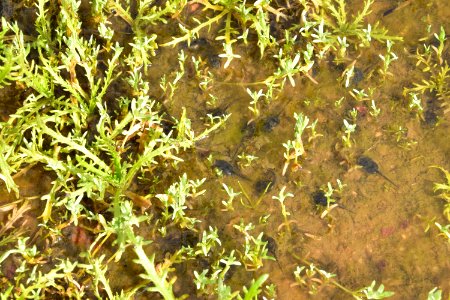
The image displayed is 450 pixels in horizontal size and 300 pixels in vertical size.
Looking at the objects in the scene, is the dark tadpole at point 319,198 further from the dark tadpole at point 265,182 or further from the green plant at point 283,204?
the dark tadpole at point 265,182

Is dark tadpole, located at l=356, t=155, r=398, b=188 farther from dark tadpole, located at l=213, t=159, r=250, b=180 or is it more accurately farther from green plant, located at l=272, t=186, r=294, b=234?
dark tadpole, located at l=213, t=159, r=250, b=180

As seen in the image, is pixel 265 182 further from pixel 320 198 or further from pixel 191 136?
pixel 191 136

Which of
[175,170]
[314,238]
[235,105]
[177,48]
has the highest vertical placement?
[177,48]

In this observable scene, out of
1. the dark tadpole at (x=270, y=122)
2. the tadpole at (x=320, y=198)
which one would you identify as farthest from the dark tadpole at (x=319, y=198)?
the dark tadpole at (x=270, y=122)

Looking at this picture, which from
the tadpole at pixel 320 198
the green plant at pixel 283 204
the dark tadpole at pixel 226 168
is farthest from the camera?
the dark tadpole at pixel 226 168

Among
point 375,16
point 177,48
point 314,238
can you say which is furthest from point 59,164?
point 375,16

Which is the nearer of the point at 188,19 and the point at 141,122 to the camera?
the point at 141,122

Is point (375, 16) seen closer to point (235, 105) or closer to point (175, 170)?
point (235, 105)
